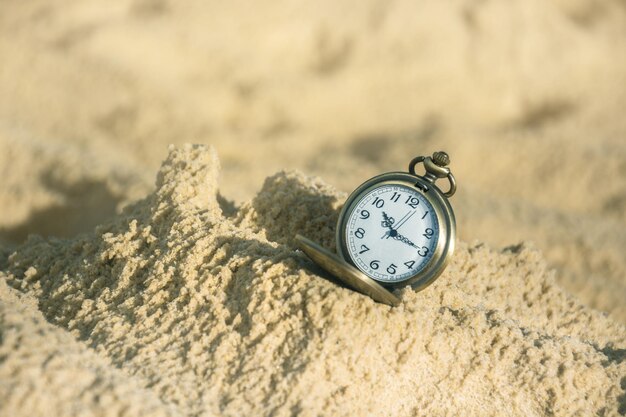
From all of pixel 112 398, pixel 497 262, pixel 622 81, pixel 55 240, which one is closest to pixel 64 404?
pixel 112 398

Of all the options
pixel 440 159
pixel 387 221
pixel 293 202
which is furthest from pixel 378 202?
pixel 293 202

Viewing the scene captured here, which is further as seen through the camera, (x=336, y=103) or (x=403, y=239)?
(x=336, y=103)

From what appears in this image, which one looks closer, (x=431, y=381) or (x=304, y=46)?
(x=431, y=381)

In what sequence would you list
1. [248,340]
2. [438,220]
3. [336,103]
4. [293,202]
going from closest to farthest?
[248,340] < [438,220] < [293,202] < [336,103]

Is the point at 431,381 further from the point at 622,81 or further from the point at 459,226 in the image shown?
the point at 622,81

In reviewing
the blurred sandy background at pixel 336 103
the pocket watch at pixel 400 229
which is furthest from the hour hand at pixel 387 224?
the blurred sandy background at pixel 336 103

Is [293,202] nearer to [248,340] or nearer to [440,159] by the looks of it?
[440,159]

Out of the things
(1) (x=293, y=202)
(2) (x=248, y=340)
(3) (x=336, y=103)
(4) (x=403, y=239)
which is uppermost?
(3) (x=336, y=103)
